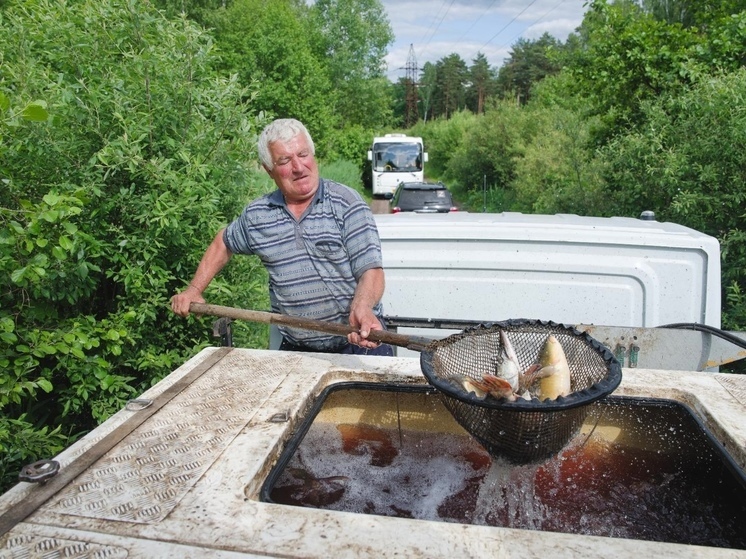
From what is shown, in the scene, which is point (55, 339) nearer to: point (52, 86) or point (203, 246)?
point (203, 246)

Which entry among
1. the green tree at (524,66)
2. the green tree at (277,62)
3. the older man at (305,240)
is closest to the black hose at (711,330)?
the older man at (305,240)

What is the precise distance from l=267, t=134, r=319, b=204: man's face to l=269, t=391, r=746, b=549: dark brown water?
3.89 ft

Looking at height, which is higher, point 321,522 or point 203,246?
point 203,246

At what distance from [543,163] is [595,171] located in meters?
6.41

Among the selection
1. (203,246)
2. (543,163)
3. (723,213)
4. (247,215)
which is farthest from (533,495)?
(543,163)

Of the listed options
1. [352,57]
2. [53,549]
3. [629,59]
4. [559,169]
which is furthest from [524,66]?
[53,549]

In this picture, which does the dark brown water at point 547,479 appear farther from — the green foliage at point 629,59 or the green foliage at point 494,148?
the green foliage at point 494,148

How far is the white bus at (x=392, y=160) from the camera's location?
27.3 m


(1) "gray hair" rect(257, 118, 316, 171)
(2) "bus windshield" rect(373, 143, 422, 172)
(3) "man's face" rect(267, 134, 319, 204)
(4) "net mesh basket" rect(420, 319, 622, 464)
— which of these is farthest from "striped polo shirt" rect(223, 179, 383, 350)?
(2) "bus windshield" rect(373, 143, 422, 172)

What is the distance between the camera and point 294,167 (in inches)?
132

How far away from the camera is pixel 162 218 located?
3746 mm

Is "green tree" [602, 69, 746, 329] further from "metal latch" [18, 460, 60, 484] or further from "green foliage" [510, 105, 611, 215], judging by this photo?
"metal latch" [18, 460, 60, 484]

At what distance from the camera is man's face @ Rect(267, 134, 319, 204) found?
3.35 meters

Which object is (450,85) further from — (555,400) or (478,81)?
(555,400)
